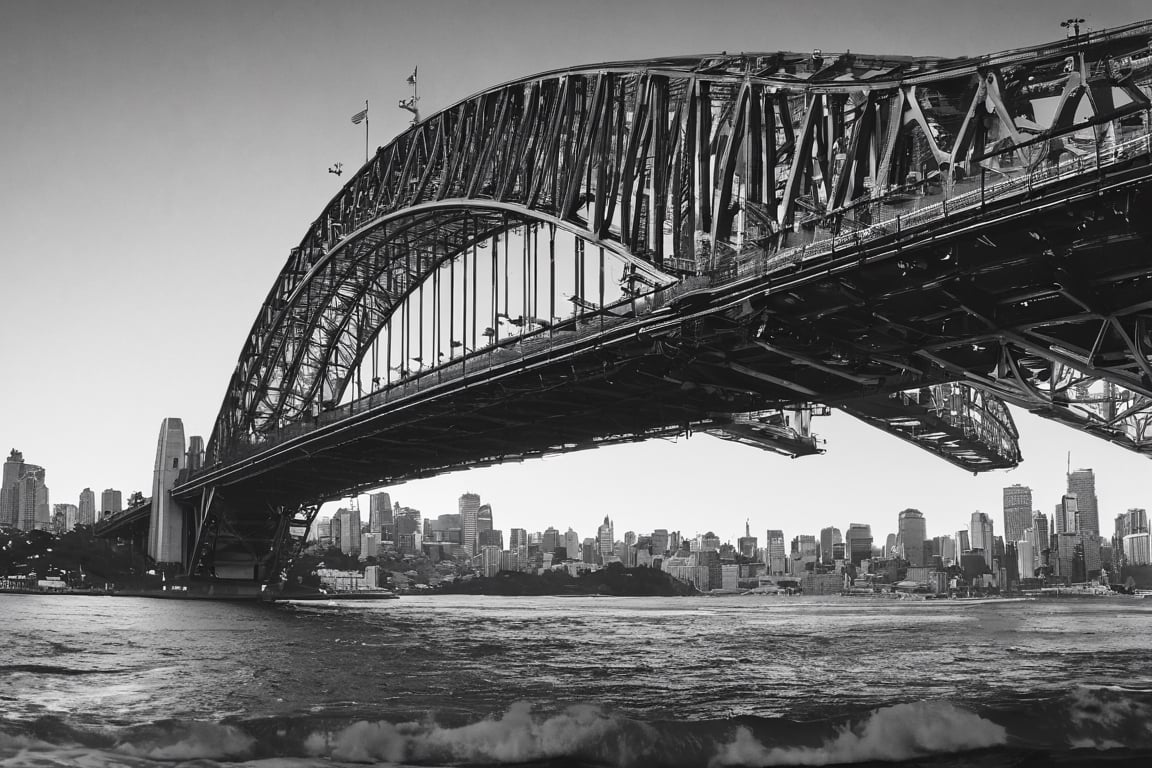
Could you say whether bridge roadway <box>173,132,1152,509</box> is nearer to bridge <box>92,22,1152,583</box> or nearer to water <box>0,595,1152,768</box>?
bridge <box>92,22,1152,583</box>

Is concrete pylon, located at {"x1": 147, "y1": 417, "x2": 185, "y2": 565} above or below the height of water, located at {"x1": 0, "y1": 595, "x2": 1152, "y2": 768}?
above

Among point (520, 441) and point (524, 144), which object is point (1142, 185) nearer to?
point (524, 144)

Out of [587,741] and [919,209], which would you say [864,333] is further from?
[587,741]

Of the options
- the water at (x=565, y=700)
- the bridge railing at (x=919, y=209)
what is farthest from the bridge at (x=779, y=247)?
the water at (x=565, y=700)

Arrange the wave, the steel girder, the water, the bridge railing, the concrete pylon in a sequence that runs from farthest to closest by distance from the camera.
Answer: the concrete pylon, the steel girder, the bridge railing, the water, the wave

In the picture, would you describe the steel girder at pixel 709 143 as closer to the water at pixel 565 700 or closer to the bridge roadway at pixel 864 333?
the bridge roadway at pixel 864 333

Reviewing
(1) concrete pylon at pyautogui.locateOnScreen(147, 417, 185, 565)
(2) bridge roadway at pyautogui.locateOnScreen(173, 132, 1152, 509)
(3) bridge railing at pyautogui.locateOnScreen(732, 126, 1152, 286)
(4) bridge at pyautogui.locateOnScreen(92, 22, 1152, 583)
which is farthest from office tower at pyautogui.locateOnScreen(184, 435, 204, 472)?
(3) bridge railing at pyautogui.locateOnScreen(732, 126, 1152, 286)

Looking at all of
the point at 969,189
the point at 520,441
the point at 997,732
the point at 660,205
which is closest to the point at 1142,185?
the point at 969,189

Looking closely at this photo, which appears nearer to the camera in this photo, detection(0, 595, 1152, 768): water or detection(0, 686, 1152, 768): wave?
detection(0, 686, 1152, 768): wave
